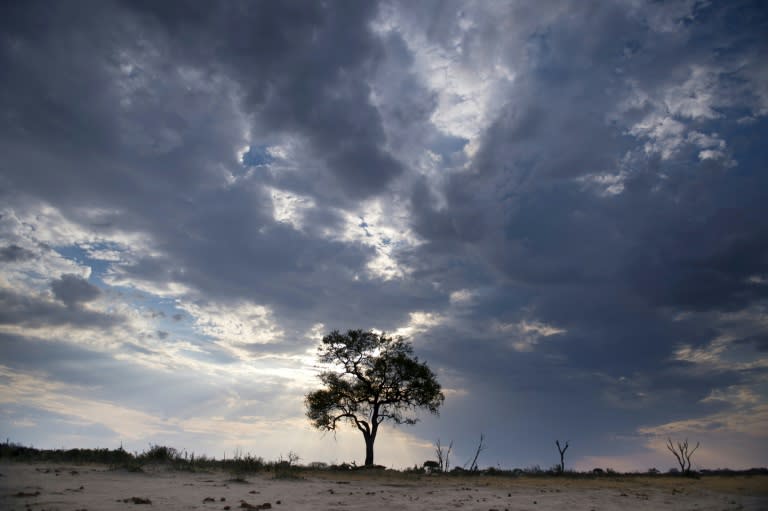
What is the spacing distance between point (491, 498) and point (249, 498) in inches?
407

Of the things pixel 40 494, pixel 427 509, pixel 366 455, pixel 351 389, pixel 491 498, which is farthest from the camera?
pixel 351 389

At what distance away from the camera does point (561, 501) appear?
62.0 feet

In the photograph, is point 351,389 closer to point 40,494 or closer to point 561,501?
point 561,501

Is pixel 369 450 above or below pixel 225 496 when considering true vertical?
below

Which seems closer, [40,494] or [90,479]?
[40,494]

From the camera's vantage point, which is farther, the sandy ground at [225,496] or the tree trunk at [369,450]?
the tree trunk at [369,450]

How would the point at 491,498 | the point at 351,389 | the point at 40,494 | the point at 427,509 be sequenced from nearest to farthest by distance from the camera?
the point at 40,494, the point at 427,509, the point at 491,498, the point at 351,389

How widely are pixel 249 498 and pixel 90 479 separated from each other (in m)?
6.45

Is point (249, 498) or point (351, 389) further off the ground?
point (351, 389)

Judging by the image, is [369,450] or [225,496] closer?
[225,496]

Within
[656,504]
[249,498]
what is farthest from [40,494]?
[656,504]

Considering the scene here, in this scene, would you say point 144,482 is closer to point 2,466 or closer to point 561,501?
point 2,466

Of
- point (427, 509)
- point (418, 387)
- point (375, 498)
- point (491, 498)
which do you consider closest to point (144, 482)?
point (375, 498)

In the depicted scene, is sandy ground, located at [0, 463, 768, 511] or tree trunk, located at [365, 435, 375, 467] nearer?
sandy ground, located at [0, 463, 768, 511]
